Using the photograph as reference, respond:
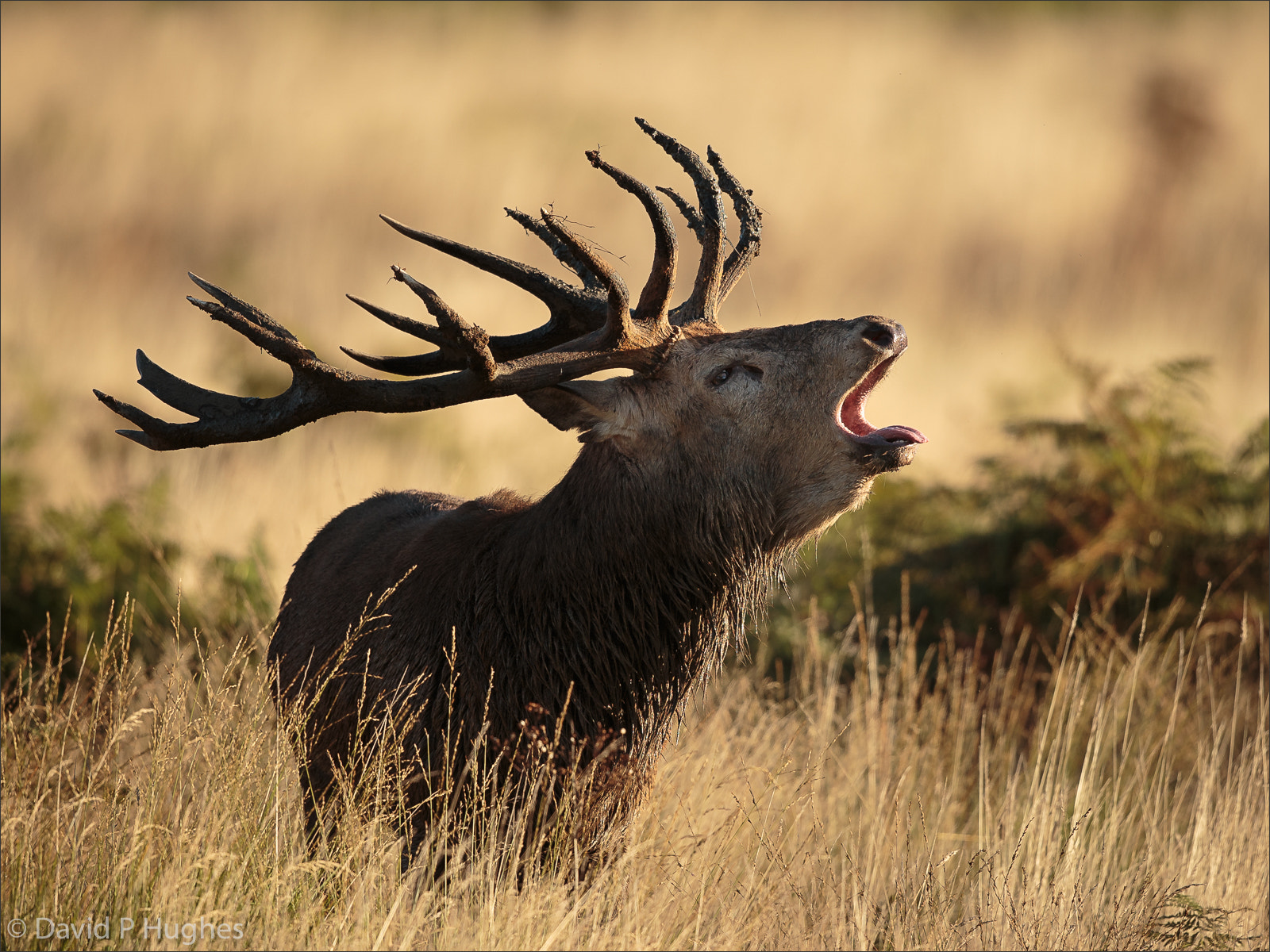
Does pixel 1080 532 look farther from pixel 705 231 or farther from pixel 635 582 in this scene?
pixel 635 582

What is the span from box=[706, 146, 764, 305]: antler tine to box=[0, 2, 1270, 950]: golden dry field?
2.10 feet

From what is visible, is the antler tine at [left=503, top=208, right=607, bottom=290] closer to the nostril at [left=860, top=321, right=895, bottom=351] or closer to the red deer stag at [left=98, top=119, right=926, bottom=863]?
the red deer stag at [left=98, top=119, right=926, bottom=863]

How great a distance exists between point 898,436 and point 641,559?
789mm

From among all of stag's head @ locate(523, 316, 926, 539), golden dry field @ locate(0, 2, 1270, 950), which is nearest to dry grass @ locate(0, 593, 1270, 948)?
golden dry field @ locate(0, 2, 1270, 950)

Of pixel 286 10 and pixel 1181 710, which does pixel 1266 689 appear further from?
pixel 286 10

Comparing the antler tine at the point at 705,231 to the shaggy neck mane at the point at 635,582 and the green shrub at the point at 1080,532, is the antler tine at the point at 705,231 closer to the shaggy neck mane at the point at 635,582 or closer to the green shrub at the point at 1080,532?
the shaggy neck mane at the point at 635,582

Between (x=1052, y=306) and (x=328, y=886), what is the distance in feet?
46.4

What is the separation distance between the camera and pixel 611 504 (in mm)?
3674

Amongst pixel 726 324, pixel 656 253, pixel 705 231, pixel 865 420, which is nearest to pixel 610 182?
pixel 726 324

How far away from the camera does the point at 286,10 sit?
769 inches

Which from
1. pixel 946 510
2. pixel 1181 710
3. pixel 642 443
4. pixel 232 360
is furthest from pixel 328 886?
pixel 232 360

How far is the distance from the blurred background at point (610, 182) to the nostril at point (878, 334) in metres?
6.81

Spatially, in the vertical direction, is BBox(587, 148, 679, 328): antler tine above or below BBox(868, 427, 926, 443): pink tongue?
above

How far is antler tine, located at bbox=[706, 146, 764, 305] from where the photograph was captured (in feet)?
13.8
